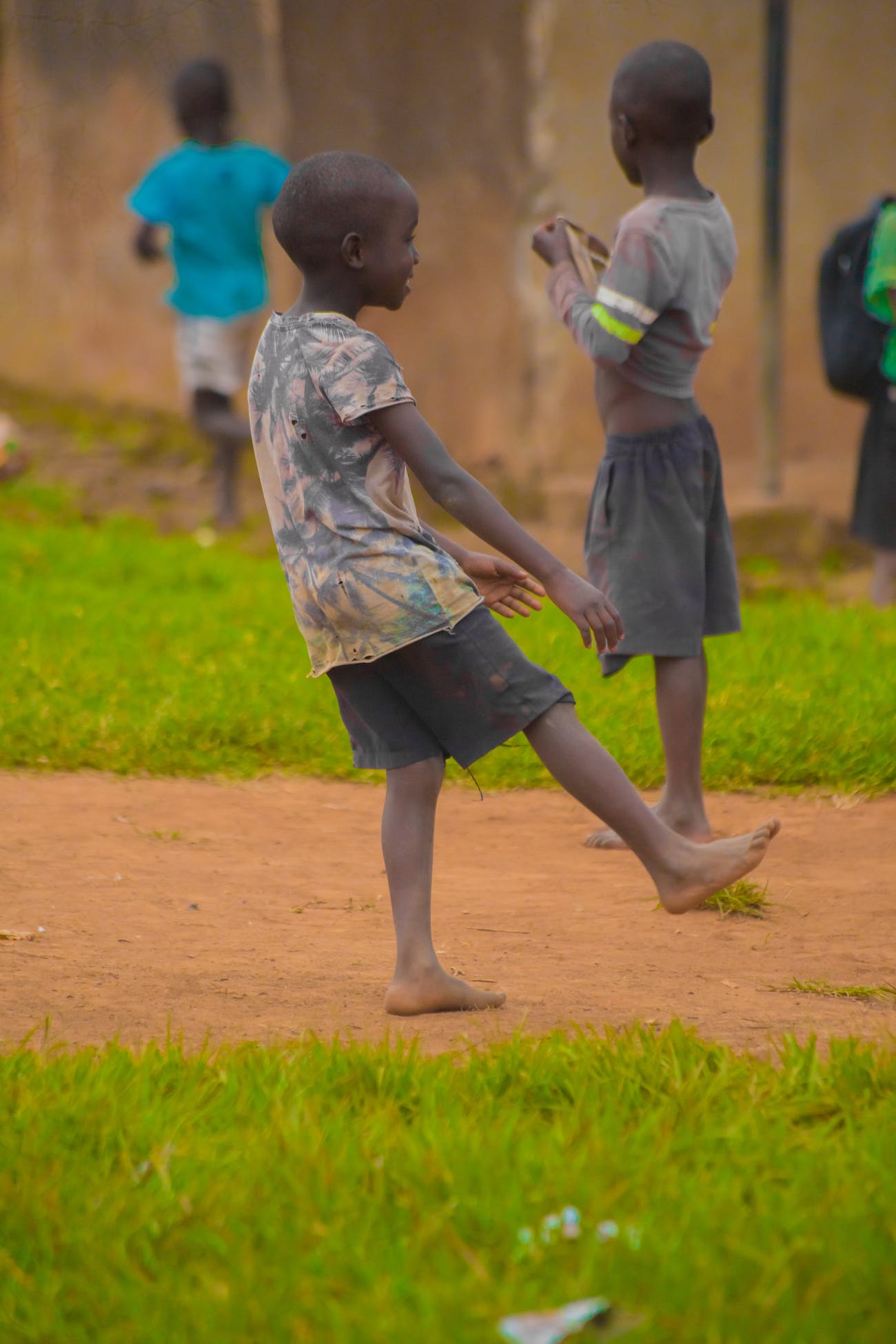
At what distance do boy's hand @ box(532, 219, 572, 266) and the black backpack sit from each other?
3054 millimetres

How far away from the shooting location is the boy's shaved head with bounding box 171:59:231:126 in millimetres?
8180

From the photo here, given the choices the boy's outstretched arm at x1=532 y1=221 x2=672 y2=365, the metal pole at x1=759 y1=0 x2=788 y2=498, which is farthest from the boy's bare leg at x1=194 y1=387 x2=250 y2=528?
the boy's outstretched arm at x1=532 y1=221 x2=672 y2=365

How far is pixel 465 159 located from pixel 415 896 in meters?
7.56

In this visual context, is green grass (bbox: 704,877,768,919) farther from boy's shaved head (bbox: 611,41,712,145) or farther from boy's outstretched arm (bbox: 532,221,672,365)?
boy's shaved head (bbox: 611,41,712,145)

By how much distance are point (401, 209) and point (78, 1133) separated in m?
1.60

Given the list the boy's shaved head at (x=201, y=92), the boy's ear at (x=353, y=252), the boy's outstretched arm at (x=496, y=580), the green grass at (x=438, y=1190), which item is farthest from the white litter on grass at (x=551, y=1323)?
the boy's shaved head at (x=201, y=92)

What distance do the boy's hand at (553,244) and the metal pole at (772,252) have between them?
14.6 feet

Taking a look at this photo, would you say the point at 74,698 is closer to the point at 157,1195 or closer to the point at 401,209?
the point at 401,209

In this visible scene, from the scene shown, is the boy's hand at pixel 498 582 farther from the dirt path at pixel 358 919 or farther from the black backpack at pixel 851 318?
the black backpack at pixel 851 318

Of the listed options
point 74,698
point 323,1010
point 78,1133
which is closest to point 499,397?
point 74,698

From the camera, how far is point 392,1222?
205cm

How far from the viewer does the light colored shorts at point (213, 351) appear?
8.54m

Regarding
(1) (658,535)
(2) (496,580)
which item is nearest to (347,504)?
(2) (496,580)

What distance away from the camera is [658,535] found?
395 centimetres
